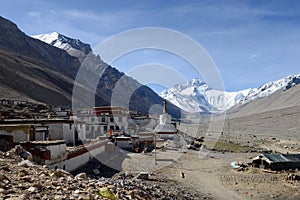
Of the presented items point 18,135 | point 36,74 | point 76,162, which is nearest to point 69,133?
point 76,162

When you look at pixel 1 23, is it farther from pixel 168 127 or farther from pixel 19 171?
pixel 19 171

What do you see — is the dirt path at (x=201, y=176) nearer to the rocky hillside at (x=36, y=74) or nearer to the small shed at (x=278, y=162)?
the small shed at (x=278, y=162)

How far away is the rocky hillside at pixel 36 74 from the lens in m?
93.6

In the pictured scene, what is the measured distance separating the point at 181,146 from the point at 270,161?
16.0 metres

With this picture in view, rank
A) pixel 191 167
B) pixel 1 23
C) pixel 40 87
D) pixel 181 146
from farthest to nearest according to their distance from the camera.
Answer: pixel 1 23, pixel 40 87, pixel 181 146, pixel 191 167

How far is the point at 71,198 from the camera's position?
7602 millimetres

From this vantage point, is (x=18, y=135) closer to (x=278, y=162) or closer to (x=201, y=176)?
(x=201, y=176)

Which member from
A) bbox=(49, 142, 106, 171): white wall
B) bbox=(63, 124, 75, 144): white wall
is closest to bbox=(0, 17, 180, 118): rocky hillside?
bbox=(63, 124, 75, 144): white wall

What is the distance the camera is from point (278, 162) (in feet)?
103

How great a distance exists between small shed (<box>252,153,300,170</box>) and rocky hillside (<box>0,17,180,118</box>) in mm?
26184

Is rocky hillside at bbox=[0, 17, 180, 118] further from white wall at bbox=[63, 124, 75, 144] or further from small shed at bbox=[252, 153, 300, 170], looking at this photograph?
small shed at bbox=[252, 153, 300, 170]

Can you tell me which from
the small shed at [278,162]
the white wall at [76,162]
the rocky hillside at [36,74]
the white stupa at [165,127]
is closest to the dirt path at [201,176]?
the small shed at [278,162]

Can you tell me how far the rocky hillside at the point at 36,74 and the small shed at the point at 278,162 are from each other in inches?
1031

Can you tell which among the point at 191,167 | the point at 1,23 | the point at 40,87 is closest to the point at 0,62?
the point at 40,87
